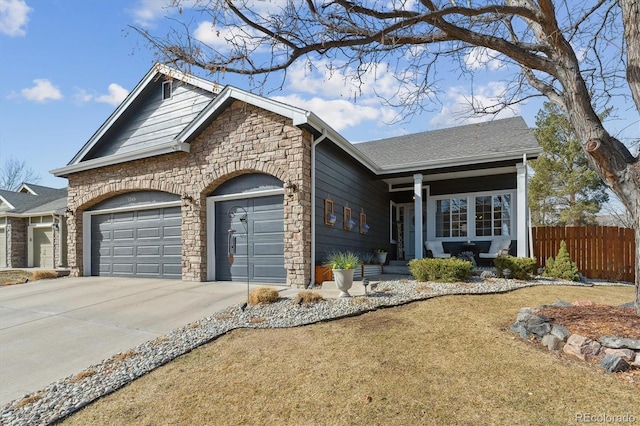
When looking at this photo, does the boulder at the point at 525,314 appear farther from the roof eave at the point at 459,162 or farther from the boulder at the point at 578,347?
the roof eave at the point at 459,162

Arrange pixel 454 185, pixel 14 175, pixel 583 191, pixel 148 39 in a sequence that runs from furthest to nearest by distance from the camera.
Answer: pixel 14 175 → pixel 583 191 → pixel 454 185 → pixel 148 39

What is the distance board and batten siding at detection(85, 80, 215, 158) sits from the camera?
420 inches

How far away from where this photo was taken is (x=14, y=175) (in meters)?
35.1

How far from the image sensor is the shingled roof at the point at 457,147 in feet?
32.2

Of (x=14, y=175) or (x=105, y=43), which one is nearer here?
(x=105, y=43)

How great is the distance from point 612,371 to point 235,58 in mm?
5154

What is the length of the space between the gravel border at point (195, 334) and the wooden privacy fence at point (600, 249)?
2.70 metres

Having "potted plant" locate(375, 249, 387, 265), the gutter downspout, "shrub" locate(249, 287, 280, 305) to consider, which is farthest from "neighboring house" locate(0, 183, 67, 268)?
"shrub" locate(249, 287, 280, 305)

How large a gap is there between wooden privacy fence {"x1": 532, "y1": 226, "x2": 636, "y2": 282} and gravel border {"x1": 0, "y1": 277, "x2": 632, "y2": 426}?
270cm

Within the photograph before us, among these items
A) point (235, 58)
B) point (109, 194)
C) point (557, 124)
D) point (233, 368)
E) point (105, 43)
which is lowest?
point (233, 368)

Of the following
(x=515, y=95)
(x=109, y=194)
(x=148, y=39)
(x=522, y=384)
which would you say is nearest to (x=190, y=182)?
(x=109, y=194)

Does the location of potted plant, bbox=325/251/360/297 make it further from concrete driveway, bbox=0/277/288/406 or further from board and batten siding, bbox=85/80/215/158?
board and batten siding, bbox=85/80/215/158

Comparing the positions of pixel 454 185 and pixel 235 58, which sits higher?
pixel 235 58

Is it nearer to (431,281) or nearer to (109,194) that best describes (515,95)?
(431,281)
